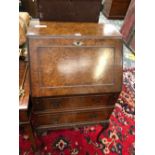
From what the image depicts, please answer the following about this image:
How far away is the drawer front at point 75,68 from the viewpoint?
44.3 inches

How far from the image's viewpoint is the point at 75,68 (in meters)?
1.19

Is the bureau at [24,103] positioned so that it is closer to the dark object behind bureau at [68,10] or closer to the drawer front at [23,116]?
the drawer front at [23,116]

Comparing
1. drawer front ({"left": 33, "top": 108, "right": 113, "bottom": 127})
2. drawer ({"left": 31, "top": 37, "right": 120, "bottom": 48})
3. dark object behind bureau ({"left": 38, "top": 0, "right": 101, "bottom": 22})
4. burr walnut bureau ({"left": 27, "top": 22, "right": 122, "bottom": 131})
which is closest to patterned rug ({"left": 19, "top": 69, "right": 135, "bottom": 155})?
drawer front ({"left": 33, "top": 108, "right": 113, "bottom": 127})

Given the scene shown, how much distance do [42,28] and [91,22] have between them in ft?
1.66

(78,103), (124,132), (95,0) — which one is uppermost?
(95,0)

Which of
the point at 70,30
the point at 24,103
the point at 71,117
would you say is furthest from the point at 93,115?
the point at 70,30

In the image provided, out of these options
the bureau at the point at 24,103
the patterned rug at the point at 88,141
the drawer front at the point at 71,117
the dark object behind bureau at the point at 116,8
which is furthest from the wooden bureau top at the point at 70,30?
the dark object behind bureau at the point at 116,8

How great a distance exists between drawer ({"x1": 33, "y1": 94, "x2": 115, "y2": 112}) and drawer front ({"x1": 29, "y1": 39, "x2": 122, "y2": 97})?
0.24ft

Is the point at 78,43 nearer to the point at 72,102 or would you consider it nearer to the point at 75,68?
the point at 75,68

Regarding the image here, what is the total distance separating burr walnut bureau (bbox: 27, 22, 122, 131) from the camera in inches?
44.4

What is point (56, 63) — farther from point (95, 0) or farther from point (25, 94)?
point (95, 0)

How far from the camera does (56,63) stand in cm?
115

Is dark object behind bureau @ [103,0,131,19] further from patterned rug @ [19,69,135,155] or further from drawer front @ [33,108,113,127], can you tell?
drawer front @ [33,108,113,127]
